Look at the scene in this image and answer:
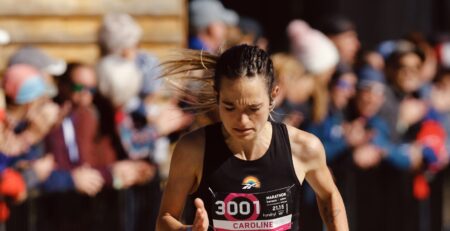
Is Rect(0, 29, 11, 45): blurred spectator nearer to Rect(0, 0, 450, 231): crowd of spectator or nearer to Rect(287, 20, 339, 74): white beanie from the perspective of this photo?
Rect(0, 0, 450, 231): crowd of spectator

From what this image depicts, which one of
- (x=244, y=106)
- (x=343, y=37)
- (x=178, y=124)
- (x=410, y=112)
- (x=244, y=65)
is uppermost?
(x=244, y=65)

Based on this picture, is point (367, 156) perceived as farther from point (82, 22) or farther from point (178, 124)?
point (82, 22)

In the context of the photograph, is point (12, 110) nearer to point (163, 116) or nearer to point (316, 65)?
point (163, 116)

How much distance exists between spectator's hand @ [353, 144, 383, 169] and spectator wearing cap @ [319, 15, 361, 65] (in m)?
1.02

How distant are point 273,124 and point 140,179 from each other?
6.60ft

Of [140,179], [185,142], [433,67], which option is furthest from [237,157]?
[433,67]

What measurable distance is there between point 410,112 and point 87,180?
8.27 ft

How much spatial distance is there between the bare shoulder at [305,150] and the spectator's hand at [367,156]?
2.53m

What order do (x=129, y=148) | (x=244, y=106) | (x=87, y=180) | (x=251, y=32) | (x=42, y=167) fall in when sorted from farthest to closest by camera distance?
(x=251, y=32) → (x=129, y=148) → (x=87, y=180) → (x=42, y=167) → (x=244, y=106)

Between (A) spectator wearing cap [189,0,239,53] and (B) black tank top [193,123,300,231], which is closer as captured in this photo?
(B) black tank top [193,123,300,231]

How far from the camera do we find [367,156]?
8.28 m

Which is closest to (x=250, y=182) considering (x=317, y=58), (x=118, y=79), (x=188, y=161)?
(x=188, y=161)

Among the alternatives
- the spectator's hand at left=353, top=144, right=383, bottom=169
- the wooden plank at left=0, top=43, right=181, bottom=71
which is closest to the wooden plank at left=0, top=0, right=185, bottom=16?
the wooden plank at left=0, top=43, right=181, bottom=71

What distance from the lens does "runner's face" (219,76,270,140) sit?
211 inches
